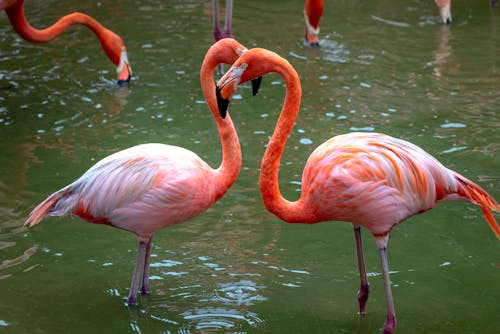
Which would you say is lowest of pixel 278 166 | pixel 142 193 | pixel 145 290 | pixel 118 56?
pixel 145 290

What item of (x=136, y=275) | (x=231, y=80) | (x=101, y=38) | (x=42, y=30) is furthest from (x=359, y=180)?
(x=42, y=30)

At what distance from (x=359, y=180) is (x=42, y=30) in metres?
4.17

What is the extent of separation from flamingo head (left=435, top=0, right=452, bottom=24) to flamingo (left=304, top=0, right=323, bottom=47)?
4.72 ft

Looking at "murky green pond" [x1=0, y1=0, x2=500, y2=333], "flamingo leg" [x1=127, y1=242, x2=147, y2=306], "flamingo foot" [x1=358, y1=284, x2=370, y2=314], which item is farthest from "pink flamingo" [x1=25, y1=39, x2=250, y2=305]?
"flamingo foot" [x1=358, y1=284, x2=370, y2=314]

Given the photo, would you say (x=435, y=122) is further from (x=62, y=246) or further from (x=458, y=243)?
(x=62, y=246)

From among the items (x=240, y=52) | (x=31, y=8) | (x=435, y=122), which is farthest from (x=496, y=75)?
(x=31, y=8)

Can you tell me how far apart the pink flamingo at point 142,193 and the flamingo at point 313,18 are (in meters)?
3.99

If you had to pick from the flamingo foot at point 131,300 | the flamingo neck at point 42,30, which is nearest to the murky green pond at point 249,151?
the flamingo foot at point 131,300

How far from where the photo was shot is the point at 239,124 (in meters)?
5.74

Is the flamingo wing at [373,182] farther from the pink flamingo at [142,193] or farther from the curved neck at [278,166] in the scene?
the pink flamingo at [142,193]

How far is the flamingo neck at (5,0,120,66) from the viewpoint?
6371mm

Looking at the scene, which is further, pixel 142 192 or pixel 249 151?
pixel 249 151

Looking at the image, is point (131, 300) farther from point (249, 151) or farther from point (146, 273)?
point (249, 151)

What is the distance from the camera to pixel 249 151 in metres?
5.27
